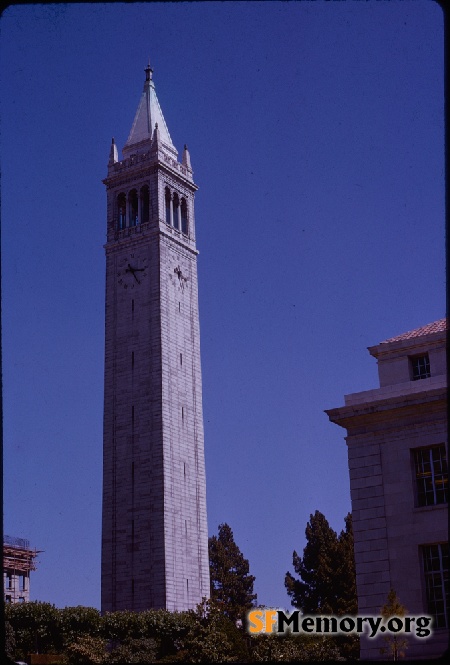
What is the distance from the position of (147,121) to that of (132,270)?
1494cm

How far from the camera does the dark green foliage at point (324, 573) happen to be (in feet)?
244

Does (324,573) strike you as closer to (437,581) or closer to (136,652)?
(136,652)

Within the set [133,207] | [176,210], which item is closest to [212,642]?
[176,210]

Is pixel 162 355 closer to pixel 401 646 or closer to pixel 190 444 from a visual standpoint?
pixel 190 444

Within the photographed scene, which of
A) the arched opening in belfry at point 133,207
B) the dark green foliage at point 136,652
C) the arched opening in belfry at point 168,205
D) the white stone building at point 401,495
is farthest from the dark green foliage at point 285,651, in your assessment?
the arched opening in belfry at point 133,207

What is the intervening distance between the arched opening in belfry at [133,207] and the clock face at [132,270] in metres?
3.43

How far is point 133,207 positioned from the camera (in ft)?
254

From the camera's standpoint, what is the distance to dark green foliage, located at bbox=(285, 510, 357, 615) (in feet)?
244

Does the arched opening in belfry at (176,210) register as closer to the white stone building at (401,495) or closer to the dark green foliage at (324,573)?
the dark green foliage at (324,573)

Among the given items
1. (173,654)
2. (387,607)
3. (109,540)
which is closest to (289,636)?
(173,654)

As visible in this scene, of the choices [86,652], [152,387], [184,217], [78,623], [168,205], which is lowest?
[86,652]

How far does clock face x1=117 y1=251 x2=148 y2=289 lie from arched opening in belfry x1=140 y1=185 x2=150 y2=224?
3.16 m

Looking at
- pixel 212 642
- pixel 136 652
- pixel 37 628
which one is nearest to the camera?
pixel 212 642

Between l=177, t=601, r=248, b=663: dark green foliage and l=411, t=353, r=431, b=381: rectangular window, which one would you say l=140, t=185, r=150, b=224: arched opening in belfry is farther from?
l=411, t=353, r=431, b=381: rectangular window
